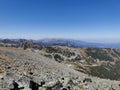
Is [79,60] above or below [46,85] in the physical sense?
below

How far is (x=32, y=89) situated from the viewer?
106 ft

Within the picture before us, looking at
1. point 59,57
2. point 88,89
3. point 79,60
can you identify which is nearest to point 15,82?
point 88,89

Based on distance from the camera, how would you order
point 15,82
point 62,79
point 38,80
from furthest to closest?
point 62,79, point 38,80, point 15,82

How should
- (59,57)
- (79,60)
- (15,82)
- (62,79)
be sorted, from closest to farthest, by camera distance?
(15,82) → (62,79) → (59,57) → (79,60)

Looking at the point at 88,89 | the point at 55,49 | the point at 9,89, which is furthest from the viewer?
the point at 55,49

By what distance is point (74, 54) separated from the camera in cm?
17350

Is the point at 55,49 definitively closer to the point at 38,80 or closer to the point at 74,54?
the point at 74,54

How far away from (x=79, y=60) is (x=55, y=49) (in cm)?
2627

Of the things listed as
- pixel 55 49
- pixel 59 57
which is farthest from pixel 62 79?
pixel 55 49

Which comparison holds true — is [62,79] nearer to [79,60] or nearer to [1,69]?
[1,69]

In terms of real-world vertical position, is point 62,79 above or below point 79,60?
above

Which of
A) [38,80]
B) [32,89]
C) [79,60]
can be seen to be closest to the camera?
[32,89]

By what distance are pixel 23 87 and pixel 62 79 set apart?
1116cm

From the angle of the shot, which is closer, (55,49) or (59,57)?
(59,57)
